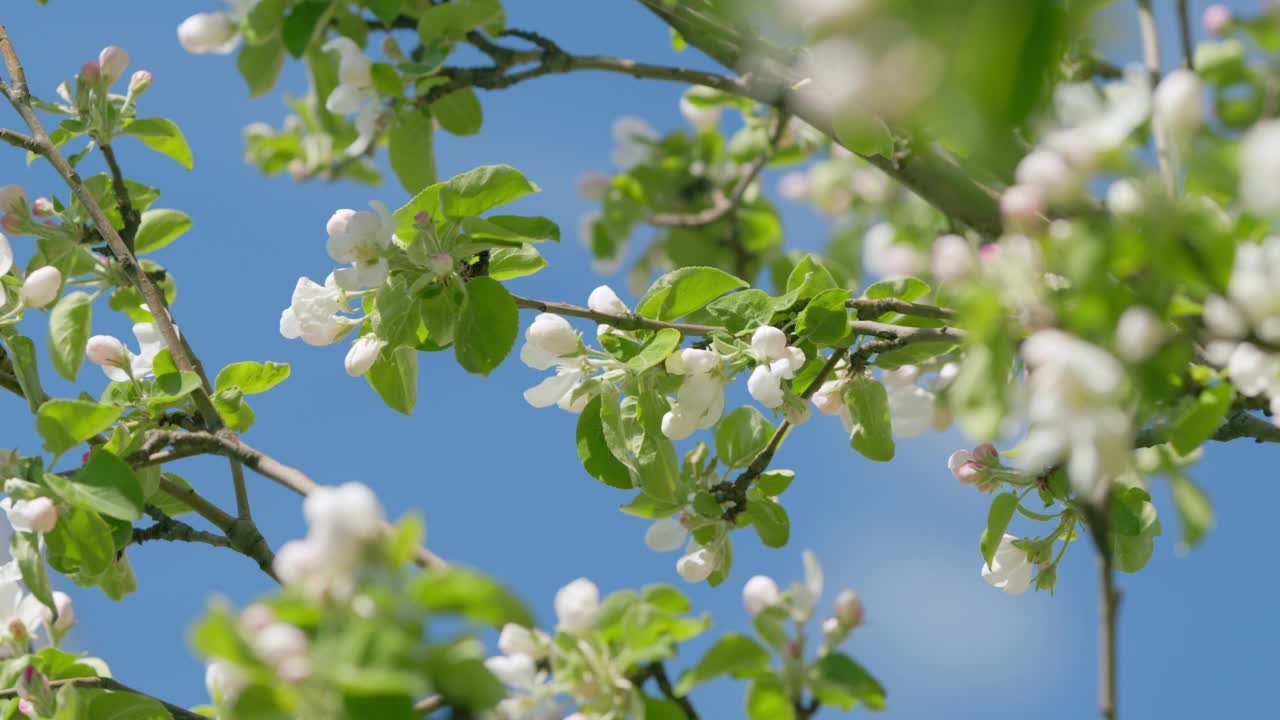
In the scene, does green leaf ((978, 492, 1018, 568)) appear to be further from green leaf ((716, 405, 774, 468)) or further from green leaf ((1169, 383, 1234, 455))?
green leaf ((1169, 383, 1234, 455))

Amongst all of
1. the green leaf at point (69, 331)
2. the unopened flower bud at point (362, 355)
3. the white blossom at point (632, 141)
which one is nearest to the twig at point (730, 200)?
the white blossom at point (632, 141)

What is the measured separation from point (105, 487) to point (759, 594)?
2.36 ft

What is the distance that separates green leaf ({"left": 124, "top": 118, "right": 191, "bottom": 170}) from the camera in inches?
70.8

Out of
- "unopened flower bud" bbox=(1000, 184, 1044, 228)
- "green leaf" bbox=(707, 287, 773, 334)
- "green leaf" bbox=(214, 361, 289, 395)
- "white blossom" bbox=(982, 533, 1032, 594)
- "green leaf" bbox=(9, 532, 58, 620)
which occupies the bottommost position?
"white blossom" bbox=(982, 533, 1032, 594)

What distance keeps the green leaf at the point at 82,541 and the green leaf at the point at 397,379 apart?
0.39 m

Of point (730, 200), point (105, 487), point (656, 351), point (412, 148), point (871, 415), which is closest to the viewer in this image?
point (105, 487)

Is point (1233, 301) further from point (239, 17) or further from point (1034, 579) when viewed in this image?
point (239, 17)

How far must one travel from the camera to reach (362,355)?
1.49 m

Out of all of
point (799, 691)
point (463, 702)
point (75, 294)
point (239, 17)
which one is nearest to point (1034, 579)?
point (799, 691)

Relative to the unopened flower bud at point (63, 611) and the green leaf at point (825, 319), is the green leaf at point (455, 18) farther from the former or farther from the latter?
the unopened flower bud at point (63, 611)

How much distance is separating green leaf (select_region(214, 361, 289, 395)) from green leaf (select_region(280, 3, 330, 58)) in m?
0.57

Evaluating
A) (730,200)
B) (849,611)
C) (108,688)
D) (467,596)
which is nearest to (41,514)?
(108,688)

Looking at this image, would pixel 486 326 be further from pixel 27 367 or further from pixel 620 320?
pixel 27 367

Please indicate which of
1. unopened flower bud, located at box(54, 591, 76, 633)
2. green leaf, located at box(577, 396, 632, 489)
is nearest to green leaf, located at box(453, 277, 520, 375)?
green leaf, located at box(577, 396, 632, 489)
